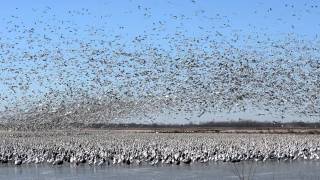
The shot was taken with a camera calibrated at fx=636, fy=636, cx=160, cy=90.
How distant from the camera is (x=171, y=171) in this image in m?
26.0

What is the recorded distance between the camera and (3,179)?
2348cm

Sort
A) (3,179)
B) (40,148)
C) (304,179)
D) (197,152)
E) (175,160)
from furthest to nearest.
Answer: (40,148) < (197,152) < (175,160) < (3,179) < (304,179)

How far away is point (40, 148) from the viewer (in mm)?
37062

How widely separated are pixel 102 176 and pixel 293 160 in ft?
35.8

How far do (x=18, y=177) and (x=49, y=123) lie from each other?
27456mm

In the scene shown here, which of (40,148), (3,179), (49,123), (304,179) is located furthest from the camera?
(49,123)

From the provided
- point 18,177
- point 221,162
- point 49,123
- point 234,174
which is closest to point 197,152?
point 221,162

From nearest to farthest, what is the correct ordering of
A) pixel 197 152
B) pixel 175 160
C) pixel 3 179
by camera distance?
pixel 3 179 < pixel 175 160 < pixel 197 152

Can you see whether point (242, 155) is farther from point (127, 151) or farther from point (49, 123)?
point (49, 123)

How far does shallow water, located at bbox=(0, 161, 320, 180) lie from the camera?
2362 cm

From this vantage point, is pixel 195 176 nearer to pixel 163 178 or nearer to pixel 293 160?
pixel 163 178

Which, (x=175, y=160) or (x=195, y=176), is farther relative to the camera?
(x=175, y=160)

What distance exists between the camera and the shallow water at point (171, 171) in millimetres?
23625

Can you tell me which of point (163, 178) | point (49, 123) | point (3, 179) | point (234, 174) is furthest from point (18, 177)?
point (49, 123)
